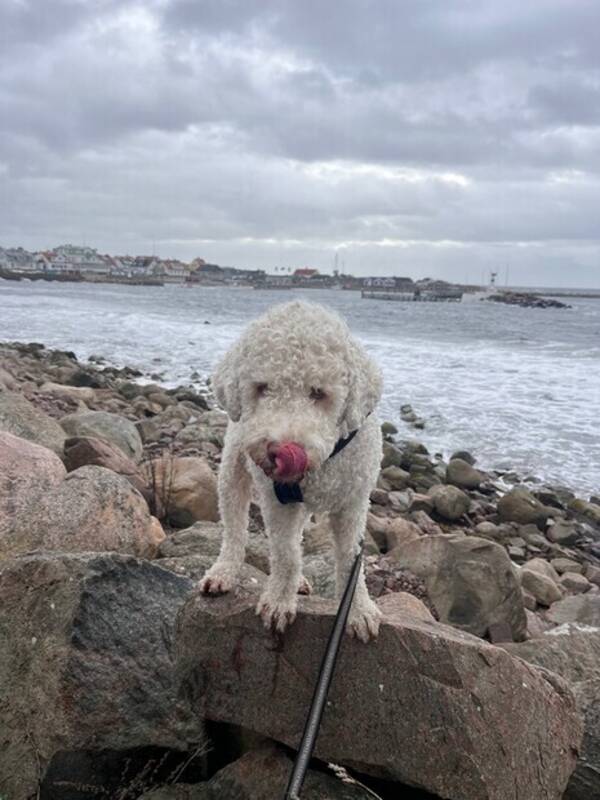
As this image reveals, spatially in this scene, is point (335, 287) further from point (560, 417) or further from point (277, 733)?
point (277, 733)

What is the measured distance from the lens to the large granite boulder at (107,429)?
351 inches

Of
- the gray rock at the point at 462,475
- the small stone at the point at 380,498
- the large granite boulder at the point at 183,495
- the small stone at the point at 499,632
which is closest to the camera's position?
the small stone at the point at 499,632

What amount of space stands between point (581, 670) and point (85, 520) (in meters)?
3.42

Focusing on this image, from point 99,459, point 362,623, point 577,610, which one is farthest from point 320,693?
point 99,459

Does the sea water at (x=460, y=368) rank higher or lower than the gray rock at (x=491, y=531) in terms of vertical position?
higher

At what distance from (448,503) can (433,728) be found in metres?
6.80

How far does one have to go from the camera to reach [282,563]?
9.62 feet

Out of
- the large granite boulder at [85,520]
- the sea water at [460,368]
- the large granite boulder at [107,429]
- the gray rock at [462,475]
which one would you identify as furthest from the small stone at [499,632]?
the gray rock at [462,475]

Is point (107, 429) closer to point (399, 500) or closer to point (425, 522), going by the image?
point (399, 500)

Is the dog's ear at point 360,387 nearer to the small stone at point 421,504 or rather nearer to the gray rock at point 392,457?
the small stone at point 421,504

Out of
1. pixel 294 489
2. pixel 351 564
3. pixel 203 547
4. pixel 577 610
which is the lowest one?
pixel 577 610

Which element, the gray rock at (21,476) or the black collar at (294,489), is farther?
the gray rock at (21,476)

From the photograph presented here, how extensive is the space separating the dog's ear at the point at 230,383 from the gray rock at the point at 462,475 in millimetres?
8491

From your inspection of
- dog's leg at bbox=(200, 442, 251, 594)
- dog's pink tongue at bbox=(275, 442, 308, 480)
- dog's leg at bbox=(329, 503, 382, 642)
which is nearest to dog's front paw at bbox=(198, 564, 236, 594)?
dog's leg at bbox=(200, 442, 251, 594)
